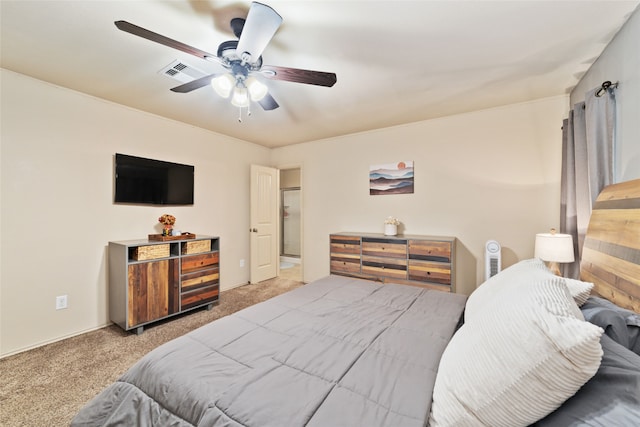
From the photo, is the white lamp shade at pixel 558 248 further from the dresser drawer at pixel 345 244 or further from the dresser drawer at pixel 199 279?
the dresser drawer at pixel 199 279

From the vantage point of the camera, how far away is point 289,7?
5.16 feet

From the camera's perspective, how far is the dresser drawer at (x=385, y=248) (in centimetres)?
330

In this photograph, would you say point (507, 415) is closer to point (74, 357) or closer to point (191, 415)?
point (191, 415)

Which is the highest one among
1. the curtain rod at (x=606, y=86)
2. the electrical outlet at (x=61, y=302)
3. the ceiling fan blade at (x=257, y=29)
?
the ceiling fan blade at (x=257, y=29)

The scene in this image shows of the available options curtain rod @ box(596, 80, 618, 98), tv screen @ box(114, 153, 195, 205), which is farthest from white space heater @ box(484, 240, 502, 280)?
tv screen @ box(114, 153, 195, 205)

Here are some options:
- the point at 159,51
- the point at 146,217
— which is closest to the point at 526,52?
the point at 159,51

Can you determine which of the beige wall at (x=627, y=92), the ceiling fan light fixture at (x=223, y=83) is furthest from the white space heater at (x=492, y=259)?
the ceiling fan light fixture at (x=223, y=83)

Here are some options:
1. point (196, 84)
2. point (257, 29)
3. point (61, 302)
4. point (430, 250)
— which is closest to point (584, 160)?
point (430, 250)

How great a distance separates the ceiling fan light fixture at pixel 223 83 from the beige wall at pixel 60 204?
1944 mm

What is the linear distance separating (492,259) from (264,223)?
3498 mm

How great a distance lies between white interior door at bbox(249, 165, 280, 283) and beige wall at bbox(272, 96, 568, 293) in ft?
3.49

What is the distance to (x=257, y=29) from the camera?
146 centimetres

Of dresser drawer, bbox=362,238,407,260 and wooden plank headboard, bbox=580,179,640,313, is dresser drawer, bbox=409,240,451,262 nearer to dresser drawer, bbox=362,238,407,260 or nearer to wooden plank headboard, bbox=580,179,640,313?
dresser drawer, bbox=362,238,407,260

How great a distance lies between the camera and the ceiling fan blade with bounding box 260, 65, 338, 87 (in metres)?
1.71
